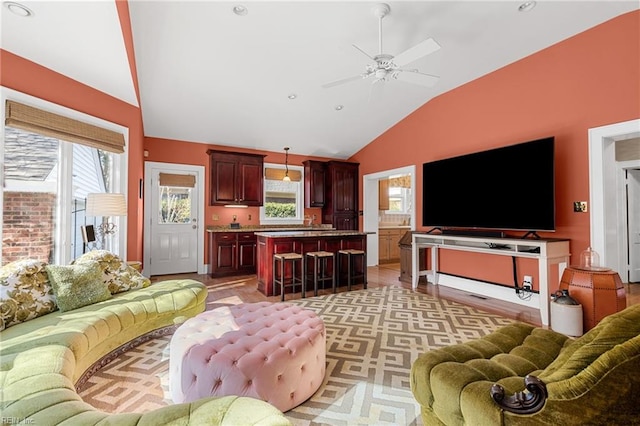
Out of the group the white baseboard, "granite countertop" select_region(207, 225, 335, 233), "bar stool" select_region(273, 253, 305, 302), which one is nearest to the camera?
the white baseboard

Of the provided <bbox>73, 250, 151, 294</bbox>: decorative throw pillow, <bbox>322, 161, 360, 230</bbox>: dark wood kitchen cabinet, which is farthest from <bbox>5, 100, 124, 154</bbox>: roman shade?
<bbox>322, 161, 360, 230</bbox>: dark wood kitchen cabinet

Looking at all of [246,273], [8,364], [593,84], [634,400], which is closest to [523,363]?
[634,400]

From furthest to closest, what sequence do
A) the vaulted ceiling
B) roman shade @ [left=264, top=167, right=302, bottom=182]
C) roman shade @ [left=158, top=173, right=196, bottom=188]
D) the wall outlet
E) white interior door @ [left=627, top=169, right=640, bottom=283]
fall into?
1. roman shade @ [left=264, top=167, right=302, bottom=182]
2. roman shade @ [left=158, top=173, right=196, bottom=188]
3. white interior door @ [left=627, top=169, right=640, bottom=283]
4. the wall outlet
5. the vaulted ceiling

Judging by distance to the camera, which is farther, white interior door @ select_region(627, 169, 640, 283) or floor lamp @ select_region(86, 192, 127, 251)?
white interior door @ select_region(627, 169, 640, 283)

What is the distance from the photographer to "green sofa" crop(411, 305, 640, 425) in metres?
0.87

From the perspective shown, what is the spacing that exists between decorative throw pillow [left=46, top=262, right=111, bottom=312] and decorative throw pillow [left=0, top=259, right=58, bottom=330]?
0.18 ft

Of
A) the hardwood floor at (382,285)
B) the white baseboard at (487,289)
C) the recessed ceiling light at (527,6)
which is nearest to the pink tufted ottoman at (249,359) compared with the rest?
the hardwood floor at (382,285)

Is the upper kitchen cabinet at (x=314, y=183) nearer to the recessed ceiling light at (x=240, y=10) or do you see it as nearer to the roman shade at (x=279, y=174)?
the roman shade at (x=279, y=174)

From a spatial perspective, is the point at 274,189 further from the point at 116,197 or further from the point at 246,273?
the point at 116,197

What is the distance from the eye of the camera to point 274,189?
693cm

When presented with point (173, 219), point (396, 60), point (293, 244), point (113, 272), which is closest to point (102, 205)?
point (113, 272)

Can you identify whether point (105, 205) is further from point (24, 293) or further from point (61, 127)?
point (24, 293)

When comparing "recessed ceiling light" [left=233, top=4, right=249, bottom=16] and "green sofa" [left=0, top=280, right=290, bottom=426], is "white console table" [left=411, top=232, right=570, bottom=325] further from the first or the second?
"recessed ceiling light" [left=233, top=4, right=249, bottom=16]

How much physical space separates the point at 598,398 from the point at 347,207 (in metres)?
6.24
